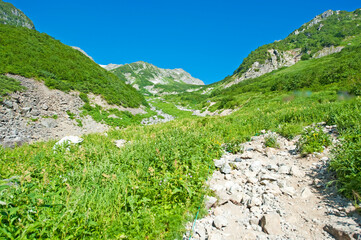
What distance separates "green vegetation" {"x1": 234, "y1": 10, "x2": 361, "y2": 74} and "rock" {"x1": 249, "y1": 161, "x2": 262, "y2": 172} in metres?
105

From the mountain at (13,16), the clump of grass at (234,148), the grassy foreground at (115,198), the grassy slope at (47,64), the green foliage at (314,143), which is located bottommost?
the grassy foreground at (115,198)

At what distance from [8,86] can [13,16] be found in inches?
10181

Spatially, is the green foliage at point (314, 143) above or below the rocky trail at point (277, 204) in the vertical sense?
above

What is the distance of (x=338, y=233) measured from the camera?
2.54 metres

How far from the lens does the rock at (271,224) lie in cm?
296

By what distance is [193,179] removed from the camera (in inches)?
173

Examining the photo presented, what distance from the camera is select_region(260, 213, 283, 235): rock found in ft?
9.71

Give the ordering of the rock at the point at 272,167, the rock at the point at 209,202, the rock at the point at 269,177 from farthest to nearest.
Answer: the rock at the point at 272,167, the rock at the point at 269,177, the rock at the point at 209,202

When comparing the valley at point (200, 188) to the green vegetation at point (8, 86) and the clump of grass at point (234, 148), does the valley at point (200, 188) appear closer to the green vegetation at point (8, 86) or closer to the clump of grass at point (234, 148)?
the clump of grass at point (234, 148)

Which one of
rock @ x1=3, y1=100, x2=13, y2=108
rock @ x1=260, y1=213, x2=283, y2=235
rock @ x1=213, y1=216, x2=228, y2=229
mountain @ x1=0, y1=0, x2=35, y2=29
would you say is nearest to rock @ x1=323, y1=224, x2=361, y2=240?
rock @ x1=260, y1=213, x2=283, y2=235

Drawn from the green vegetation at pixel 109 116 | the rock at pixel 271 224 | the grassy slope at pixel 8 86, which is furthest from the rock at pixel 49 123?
the rock at pixel 271 224

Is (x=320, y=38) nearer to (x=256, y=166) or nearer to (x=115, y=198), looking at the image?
(x=256, y=166)

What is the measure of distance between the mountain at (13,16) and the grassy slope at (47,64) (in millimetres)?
215701

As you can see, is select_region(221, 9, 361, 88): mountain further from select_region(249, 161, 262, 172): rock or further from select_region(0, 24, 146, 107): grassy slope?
select_region(249, 161, 262, 172): rock
